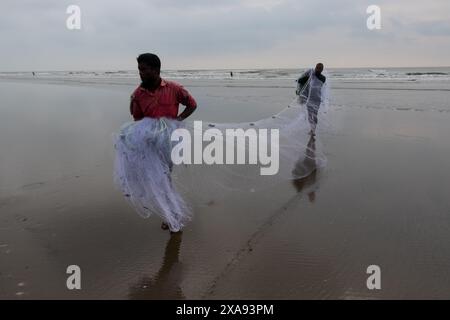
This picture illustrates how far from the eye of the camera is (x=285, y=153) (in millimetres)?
6723

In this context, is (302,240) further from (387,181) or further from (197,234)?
(387,181)

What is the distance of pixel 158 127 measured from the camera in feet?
15.0

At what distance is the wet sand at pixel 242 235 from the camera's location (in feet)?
11.9

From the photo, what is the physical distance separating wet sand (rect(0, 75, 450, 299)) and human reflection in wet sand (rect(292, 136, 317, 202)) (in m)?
0.05

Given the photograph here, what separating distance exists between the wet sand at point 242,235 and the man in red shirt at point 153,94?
1268 mm

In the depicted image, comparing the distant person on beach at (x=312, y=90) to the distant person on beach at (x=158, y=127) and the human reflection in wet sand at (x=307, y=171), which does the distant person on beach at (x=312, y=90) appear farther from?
the distant person on beach at (x=158, y=127)

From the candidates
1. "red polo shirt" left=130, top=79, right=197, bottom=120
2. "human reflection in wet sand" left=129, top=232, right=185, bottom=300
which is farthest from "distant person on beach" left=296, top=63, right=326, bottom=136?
"human reflection in wet sand" left=129, top=232, right=185, bottom=300

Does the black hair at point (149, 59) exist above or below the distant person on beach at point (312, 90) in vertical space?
below

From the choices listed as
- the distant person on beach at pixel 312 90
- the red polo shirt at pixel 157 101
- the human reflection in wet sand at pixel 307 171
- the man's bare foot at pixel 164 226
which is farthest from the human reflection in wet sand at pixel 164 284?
the distant person on beach at pixel 312 90

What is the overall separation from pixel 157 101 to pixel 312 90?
5.21 meters

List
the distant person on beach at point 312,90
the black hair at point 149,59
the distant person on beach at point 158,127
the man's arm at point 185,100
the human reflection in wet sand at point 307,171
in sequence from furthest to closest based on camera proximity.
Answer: the distant person on beach at point 312,90 → the human reflection in wet sand at point 307,171 → the man's arm at point 185,100 → the distant person on beach at point 158,127 → the black hair at point 149,59

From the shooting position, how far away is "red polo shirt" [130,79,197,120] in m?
4.57

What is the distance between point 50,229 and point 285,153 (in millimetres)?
3498

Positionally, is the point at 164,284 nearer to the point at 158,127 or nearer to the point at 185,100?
the point at 158,127
